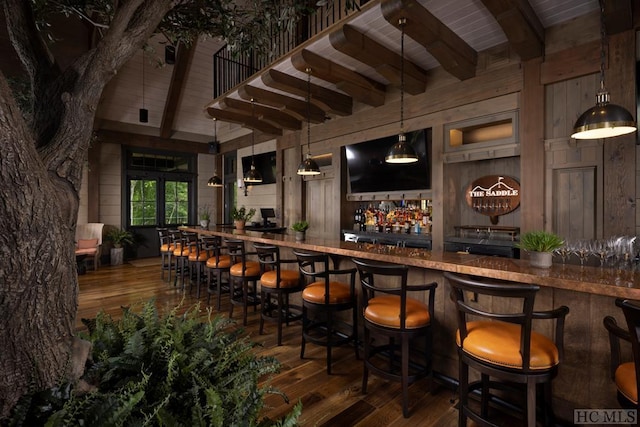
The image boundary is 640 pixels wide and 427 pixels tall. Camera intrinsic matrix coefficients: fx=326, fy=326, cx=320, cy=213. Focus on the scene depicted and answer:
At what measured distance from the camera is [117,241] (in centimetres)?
788

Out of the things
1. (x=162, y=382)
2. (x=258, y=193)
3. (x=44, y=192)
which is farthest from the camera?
(x=258, y=193)

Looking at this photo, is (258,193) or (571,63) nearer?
(571,63)

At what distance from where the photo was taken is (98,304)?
4676 mm

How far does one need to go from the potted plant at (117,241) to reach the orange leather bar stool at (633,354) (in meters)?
8.84

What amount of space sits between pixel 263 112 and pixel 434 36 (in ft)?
11.5

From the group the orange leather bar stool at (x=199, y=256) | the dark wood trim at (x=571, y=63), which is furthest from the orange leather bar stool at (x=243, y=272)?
the dark wood trim at (x=571, y=63)

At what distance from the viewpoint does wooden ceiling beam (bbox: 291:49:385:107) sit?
3.98 metres

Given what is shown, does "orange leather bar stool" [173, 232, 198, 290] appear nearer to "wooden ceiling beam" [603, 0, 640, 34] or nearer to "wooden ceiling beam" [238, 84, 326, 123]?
"wooden ceiling beam" [238, 84, 326, 123]

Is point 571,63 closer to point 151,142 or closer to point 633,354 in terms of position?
point 633,354

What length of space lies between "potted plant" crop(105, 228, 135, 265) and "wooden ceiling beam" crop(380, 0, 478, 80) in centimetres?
774

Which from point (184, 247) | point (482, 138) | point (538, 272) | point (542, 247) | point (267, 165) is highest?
point (267, 165)

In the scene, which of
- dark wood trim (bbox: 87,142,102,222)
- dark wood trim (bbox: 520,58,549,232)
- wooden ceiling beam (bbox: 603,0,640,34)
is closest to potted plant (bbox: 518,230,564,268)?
dark wood trim (bbox: 520,58,549,232)

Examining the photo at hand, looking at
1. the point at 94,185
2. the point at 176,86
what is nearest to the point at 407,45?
the point at 176,86

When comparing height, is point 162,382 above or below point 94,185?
below
